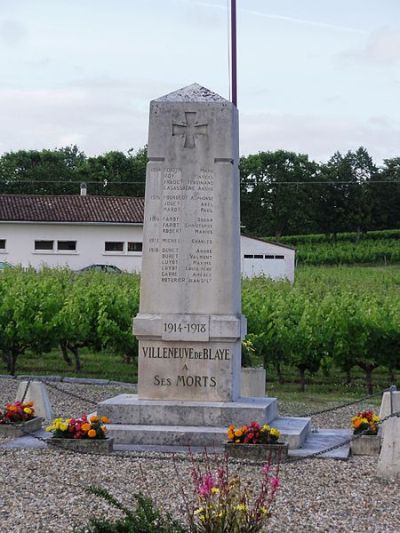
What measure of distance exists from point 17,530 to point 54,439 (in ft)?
11.4

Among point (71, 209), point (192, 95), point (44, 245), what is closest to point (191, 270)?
point (192, 95)

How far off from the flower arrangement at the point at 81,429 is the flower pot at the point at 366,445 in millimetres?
2609

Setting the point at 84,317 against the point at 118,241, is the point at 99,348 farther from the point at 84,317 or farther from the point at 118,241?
the point at 118,241

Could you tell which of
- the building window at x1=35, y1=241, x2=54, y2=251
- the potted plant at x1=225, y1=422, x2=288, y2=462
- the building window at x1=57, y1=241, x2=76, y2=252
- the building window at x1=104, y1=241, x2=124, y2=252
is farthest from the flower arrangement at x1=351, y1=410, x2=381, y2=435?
the building window at x1=35, y1=241, x2=54, y2=251

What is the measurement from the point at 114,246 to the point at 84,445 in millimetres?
39746

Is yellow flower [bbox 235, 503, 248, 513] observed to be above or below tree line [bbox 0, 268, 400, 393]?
below

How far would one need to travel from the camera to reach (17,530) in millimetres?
7371

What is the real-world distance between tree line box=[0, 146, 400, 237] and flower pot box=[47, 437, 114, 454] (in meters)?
64.7

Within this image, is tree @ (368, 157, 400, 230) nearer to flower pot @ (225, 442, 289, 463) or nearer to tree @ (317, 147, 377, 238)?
tree @ (317, 147, 377, 238)

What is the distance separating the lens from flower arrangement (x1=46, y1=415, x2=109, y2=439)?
35.3 ft

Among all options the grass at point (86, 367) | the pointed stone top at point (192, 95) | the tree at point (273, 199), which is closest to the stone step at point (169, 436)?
the pointed stone top at point (192, 95)

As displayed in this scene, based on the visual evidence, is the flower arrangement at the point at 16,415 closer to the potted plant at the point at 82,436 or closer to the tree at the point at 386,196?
the potted plant at the point at 82,436

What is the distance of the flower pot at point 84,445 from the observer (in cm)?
1062

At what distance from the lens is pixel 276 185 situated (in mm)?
79875
